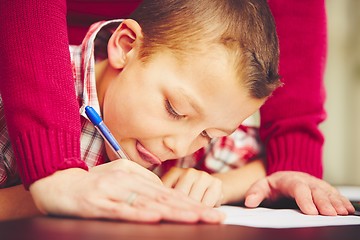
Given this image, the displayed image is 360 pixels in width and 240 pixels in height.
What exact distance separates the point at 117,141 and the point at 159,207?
1.04 feet

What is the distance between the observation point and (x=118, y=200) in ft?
1.98

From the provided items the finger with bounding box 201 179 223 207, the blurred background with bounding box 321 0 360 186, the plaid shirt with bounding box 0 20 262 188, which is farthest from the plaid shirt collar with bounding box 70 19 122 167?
the blurred background with bounding box 321 0 360 186

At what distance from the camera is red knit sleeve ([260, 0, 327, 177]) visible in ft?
3.88

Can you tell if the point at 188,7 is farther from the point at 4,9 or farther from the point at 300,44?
the point at 300,44

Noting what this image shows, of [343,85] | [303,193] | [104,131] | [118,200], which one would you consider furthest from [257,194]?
[343,85]

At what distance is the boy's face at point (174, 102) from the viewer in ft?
2.72

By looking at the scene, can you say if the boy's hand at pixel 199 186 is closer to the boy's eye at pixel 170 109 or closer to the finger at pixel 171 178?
the finger at pixel 171 178

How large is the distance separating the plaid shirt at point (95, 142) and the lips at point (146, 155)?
10 cm

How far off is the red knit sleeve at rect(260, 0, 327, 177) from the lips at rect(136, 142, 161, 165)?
36cm

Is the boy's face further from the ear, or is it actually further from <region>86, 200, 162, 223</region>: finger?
<region>86, 200, 162, 223</region>: finger

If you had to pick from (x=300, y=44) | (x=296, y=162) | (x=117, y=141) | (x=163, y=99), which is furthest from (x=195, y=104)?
(x=300, y=44)

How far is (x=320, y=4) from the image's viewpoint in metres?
1.31

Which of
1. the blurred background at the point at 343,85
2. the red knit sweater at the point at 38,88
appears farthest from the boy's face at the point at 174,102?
the blurred background at the point at 343,85

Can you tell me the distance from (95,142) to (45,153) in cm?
29
